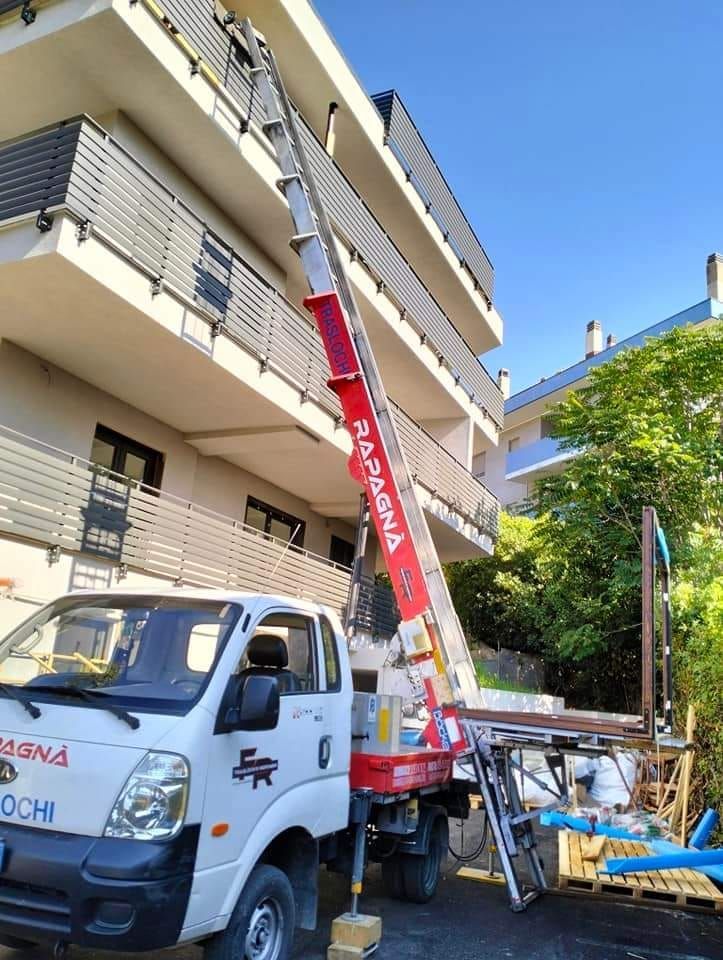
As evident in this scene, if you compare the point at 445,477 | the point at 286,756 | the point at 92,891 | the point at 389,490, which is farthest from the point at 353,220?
the point at 92,891

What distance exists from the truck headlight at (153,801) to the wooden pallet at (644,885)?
4579mm

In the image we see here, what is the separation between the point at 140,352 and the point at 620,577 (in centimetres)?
1097

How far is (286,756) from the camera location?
15.1ft

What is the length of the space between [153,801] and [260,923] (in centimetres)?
127

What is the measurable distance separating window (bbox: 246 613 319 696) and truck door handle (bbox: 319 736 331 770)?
34cm

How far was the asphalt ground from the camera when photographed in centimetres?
552

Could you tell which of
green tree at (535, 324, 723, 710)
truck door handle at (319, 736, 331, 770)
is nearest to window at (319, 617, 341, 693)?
truck door handle at (319, 736, 331, 770)

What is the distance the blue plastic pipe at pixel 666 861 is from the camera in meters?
5.87

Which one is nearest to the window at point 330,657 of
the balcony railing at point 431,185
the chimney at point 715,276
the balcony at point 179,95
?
the balcony at point 179,95

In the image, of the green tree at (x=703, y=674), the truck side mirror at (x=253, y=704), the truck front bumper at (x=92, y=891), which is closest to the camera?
the truck front bumper at (x=92, y=891)

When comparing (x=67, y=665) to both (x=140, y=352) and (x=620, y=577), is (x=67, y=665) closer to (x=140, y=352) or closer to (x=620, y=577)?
(x=140, y=352)

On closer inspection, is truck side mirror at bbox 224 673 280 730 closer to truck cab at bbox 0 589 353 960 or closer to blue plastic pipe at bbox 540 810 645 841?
truck cab at bbox 0 589 353 960

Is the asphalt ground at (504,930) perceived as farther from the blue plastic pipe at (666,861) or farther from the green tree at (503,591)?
the green tree at (503,591)

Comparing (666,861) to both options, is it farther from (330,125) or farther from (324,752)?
(330,125)
